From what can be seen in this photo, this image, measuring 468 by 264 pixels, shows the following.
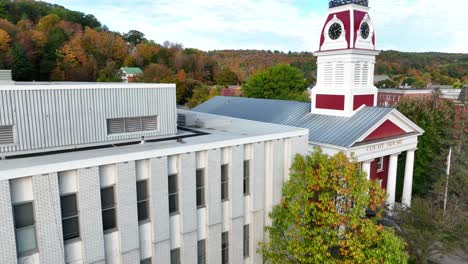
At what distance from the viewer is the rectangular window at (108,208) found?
11773 millimetres

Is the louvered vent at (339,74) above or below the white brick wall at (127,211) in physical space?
above

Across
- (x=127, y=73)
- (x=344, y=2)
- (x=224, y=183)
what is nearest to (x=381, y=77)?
(x=127, y=73)

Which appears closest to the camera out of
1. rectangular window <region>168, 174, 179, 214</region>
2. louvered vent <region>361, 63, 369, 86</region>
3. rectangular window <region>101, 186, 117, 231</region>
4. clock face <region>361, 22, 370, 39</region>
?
rectangular window <region>101, 186, 117, 231</region>

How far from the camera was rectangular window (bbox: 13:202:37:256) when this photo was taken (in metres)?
10.2

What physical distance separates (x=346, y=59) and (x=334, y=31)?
2433 millimetres

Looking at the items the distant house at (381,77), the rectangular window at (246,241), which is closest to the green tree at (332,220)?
the rectangular window at (246,241)

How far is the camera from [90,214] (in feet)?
37.0

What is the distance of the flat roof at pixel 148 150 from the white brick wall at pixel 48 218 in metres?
0.36

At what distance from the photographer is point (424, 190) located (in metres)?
31.3

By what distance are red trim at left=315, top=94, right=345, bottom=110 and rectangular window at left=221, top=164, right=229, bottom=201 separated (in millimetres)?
15291

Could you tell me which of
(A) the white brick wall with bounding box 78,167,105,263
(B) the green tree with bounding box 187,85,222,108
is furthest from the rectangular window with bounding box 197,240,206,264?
(B) the green tree with bounding box 187,85,222,108

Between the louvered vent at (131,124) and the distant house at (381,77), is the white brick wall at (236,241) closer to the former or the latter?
the louvered vent at (131,124)

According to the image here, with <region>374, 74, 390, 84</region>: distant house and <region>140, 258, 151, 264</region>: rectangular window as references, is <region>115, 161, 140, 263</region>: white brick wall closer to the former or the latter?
<region>140, 258, 151, 264</region>: rectangular window

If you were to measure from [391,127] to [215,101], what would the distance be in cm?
2026
